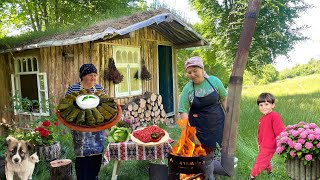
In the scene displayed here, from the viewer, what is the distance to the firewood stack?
8570 millimetres

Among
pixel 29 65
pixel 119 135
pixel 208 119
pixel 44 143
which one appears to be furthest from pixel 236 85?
pixel 29 65

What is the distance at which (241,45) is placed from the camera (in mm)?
2768

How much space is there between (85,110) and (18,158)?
4.57 feet

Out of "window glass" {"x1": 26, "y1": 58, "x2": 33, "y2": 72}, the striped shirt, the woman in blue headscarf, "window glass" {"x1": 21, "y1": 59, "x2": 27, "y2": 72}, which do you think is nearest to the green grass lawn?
the woman in blue headscarf

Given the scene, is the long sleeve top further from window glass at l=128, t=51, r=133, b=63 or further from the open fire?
window glass at l=128, t=51, r=133, b=63

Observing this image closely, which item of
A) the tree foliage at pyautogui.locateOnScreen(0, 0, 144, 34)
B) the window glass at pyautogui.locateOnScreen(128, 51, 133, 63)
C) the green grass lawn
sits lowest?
the green grass lawn

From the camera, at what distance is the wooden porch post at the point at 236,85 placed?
8.96 feet

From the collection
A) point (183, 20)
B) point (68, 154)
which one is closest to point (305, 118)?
point (183, 20)

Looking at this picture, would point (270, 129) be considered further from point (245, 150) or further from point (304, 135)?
point (245, 150)

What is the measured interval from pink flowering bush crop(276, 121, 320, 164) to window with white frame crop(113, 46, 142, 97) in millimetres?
5293

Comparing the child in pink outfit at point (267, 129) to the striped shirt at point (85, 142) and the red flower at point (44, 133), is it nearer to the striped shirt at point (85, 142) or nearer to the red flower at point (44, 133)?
the striped shirt at point (85, 142)

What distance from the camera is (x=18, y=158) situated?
394cm

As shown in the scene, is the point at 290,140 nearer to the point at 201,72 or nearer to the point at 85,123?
the point at 201,72

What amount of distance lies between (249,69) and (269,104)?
36.0 ft
